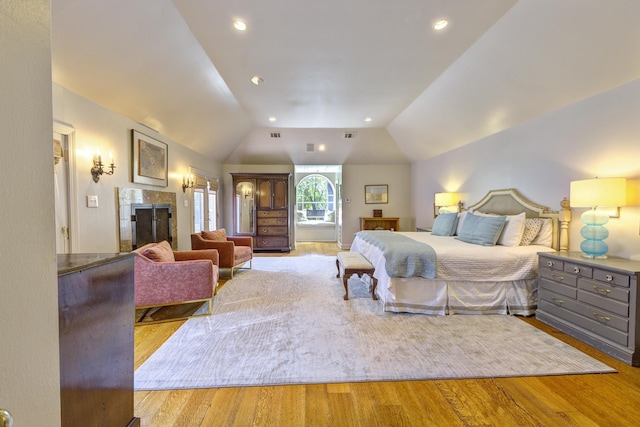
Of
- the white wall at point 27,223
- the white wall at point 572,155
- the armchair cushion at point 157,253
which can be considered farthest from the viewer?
the armchair cushion at point 157,253

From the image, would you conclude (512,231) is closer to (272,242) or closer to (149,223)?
(149,223)

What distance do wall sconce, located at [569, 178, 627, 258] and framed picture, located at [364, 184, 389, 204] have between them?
4.94 meters

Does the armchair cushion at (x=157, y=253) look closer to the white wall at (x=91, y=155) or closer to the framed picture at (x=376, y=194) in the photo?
the white wall at (x=91, y=155)

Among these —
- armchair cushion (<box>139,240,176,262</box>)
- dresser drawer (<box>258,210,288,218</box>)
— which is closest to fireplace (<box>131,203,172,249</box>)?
armchair cushion (<box>139,240,176,262</box>)

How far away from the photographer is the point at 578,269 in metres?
2.50

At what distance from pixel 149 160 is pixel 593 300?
522 cm

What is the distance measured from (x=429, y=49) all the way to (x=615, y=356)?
331cm

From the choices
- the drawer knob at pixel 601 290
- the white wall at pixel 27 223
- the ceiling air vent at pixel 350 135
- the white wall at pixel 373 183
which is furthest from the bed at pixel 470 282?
the white wall at pixel 373 183

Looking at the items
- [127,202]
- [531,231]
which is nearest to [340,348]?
[531,231]

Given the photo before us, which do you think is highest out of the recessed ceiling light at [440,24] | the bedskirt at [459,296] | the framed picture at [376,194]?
the recessed ceiling light at [440,24]

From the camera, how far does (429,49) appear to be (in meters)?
3.00

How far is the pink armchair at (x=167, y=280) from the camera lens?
9.29ft

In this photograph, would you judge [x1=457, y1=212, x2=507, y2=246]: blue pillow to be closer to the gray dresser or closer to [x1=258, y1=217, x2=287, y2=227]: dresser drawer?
the gray dresser

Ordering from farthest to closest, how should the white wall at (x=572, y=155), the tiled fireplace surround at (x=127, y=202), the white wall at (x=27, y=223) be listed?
the tiled fireplace surround at (x=127, y=202) < the white wall at (x=572, y=155) < the white wall at (x=27, y=223)
